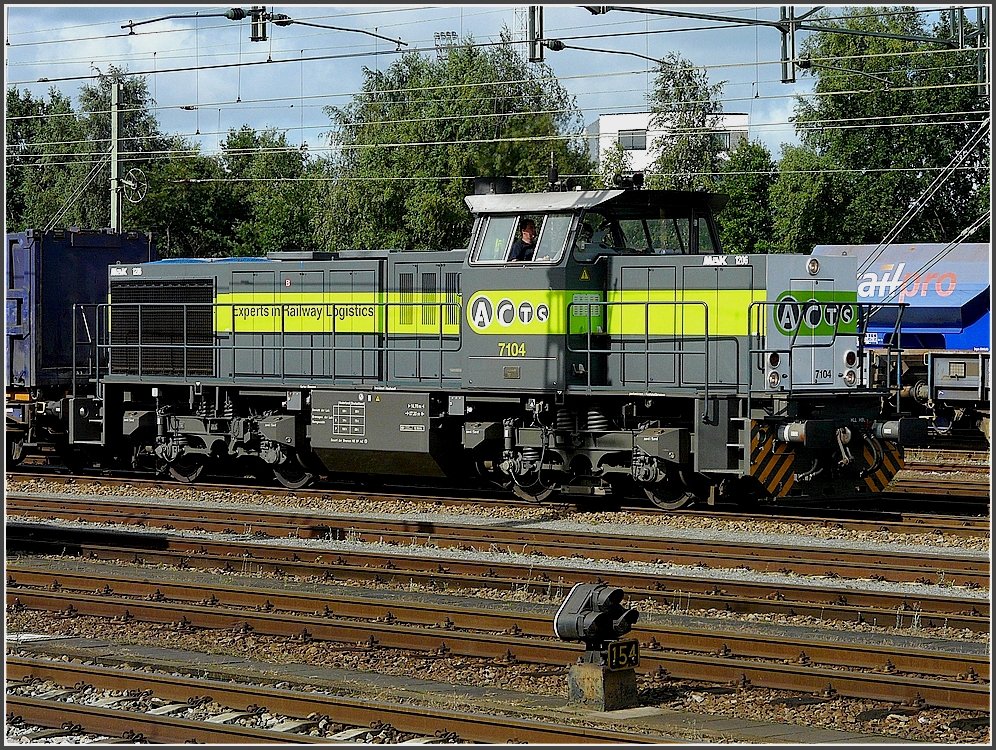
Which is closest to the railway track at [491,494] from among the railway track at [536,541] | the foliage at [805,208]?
the railway track at [536,541]

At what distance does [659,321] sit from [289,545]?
484cm

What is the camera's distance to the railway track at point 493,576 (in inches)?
410

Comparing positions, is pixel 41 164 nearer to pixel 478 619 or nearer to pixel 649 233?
pixel 649 233

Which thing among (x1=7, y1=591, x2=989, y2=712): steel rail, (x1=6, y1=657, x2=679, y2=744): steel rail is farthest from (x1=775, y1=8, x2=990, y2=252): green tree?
→ (x1=6, y1=657, x2=679, y2=744): steel rail

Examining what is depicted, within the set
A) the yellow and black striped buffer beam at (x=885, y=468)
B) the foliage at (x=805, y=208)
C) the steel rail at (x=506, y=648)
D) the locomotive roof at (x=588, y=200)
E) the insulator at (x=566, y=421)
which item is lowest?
the steel rail at (x=506, y=648)

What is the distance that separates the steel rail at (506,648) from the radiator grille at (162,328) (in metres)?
7.46

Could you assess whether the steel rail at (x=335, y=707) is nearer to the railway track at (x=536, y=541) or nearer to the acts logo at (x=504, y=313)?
the railway track at (x=536, y=541)

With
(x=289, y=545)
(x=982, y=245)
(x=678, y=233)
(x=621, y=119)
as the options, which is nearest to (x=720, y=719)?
(x=289, y=545)

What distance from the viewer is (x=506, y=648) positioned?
9.35 meters

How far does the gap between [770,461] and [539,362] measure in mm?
2976

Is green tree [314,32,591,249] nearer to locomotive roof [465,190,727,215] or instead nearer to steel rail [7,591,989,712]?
locomotive roof [465,190,727,215]

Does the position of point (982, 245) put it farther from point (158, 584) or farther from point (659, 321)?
point (158, 584)

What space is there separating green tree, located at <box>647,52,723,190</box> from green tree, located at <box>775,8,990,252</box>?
327 cm

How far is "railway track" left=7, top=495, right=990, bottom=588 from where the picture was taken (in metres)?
12.2
